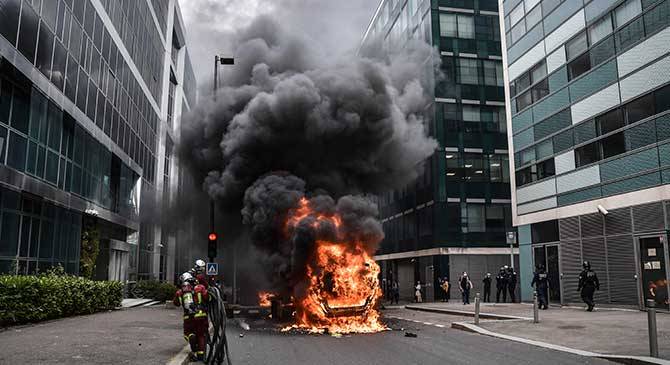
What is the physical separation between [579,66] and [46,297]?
1780 cm

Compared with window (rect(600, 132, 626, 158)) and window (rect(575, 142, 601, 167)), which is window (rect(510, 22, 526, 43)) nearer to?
window (rect(575, 142, 601, 167))

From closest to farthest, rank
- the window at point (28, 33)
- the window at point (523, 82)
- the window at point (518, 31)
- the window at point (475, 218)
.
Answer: the window at point (28, 33)
the window at point (523, 82)
the window at point (518, 31)
the window at point (475, 218)

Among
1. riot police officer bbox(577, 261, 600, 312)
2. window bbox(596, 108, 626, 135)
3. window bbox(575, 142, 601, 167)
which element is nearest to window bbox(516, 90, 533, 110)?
window bbox(575, 142, 601, 167)

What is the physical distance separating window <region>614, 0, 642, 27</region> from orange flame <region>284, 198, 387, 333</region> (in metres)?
10.6

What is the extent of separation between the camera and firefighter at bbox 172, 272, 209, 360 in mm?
7605

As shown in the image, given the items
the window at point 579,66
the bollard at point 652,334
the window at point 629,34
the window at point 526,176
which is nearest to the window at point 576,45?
the window at point 579,66

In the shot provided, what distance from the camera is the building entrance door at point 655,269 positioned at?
1447cm

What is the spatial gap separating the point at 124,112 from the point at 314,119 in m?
12.2

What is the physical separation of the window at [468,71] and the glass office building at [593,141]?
10.1 m

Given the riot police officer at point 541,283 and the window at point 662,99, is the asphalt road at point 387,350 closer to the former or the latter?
the riot police officer at point 541,283

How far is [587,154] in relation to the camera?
58.9 ft

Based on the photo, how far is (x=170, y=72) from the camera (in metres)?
39.4

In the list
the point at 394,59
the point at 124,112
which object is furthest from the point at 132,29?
A: the point at 394,59

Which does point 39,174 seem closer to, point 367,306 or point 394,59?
point 367,306
